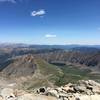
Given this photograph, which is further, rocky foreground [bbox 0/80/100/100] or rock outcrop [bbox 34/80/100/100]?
rock outcrop [bbox 34/80/100/100]

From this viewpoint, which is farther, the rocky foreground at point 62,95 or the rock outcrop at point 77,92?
the rock outcrop at point 77,92

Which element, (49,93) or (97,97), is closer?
(97,97)

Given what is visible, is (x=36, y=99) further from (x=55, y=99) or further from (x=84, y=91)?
(x=84, y=91)

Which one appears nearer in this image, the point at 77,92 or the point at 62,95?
the point at 62,95

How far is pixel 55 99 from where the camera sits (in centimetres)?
4172

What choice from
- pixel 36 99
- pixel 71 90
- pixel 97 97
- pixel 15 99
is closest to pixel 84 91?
pixel 71 90

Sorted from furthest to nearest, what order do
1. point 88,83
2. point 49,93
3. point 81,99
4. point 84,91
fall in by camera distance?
point 88,83 → point 84,91 → point 49,93 → point 81,99

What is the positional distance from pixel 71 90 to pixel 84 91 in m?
3.22

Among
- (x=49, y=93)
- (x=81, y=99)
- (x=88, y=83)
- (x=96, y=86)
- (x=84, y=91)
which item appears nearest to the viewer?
(x=81, y=99)

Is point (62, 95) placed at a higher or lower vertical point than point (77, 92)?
higher

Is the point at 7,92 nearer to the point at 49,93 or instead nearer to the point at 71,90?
the point at 49,93

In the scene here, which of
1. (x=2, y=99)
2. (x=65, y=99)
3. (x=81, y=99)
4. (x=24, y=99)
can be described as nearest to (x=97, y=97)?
(x=81, y=99)

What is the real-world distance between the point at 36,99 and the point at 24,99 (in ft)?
7.30

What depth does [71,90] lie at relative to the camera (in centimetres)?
5006
